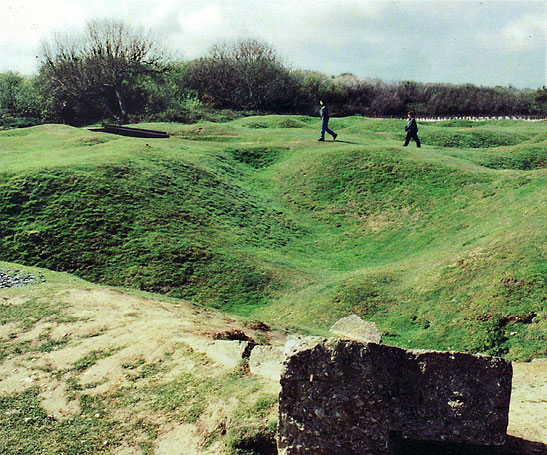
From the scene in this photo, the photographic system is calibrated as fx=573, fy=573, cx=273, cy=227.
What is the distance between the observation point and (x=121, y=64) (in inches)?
2308

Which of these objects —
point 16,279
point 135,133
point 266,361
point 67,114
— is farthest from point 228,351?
point 67,114

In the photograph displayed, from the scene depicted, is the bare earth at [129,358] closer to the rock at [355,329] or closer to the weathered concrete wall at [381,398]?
the weathered concrete wall at [381,398]

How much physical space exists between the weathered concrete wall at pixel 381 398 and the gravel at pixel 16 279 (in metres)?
9.79

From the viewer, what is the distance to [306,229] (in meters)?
22.7

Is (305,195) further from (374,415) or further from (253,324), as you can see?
(374,415)

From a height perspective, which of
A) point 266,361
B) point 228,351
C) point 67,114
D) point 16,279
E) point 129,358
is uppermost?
point 67,114

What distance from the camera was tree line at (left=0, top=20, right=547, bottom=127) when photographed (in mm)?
58188

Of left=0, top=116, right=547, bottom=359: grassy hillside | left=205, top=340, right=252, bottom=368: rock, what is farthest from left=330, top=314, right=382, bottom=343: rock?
left=205, top=340, right=252, bottom=368: rock

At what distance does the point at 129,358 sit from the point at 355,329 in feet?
21.3

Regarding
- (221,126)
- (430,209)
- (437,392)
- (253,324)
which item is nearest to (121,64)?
(221,126)

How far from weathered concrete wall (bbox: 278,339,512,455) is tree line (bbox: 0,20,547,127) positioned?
48.7 meters

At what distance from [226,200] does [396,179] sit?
307 inches

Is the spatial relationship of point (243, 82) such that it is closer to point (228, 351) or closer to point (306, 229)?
point (306, 229)

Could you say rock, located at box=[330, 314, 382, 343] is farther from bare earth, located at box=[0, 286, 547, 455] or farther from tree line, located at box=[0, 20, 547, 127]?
tree line, located at box=[0, 20, 547, 127]
